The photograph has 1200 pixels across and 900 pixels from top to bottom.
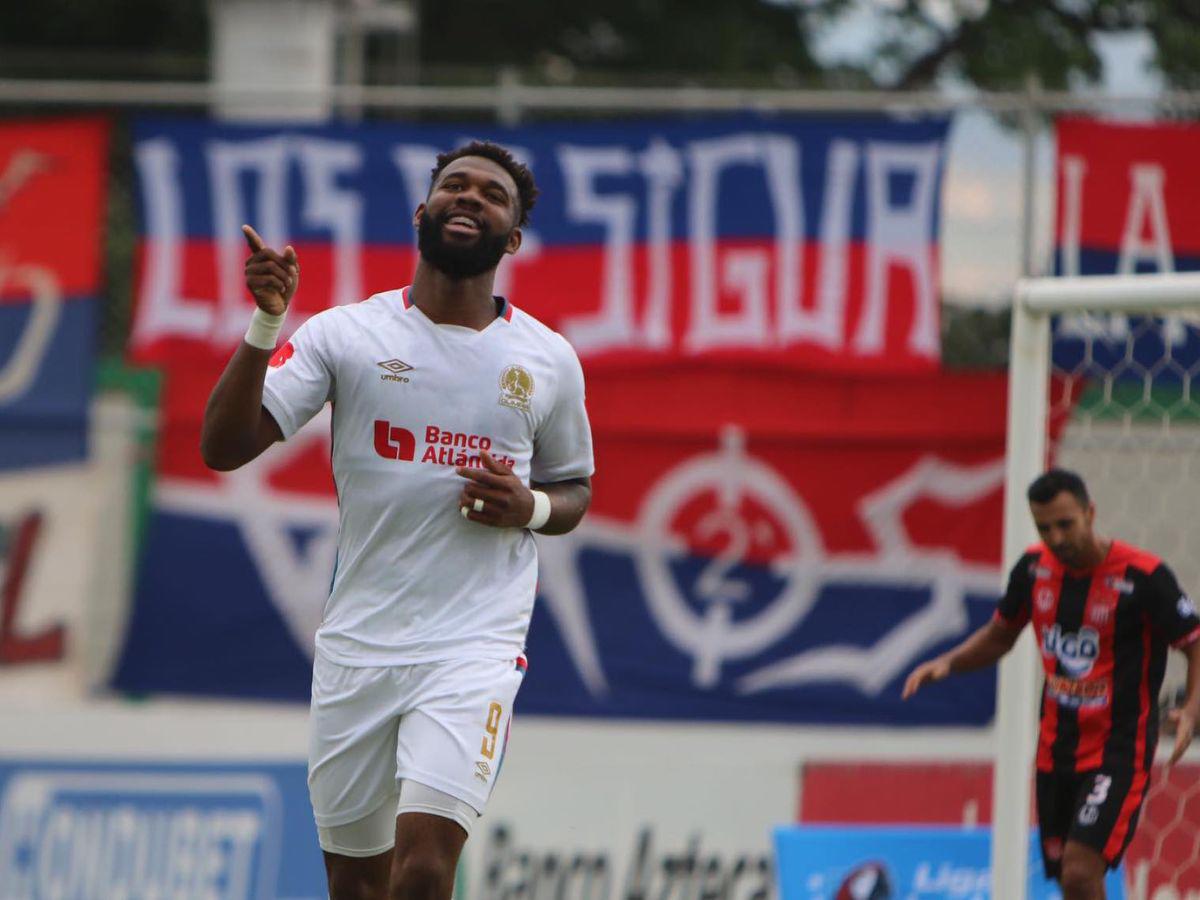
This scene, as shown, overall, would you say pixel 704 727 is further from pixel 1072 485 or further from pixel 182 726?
pixel 1072 485

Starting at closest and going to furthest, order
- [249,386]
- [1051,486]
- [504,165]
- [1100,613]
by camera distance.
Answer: [249,386]
[504,165]
[1051,486]
[1100,613]

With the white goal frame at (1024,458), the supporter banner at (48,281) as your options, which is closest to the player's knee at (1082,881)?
the white goal frame at (1024,458)

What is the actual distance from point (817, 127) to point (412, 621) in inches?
185

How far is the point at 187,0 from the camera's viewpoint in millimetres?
15102

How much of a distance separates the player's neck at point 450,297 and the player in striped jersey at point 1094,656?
6.77ft

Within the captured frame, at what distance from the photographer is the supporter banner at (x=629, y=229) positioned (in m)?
7.93

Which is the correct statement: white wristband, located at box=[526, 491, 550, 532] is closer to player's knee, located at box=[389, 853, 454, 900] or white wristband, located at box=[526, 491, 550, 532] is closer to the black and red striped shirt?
player's knee, located at box=[389, 853, 454, 900]

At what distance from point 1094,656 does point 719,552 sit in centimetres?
280

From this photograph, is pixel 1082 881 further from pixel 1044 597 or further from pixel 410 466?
pixel 410 466

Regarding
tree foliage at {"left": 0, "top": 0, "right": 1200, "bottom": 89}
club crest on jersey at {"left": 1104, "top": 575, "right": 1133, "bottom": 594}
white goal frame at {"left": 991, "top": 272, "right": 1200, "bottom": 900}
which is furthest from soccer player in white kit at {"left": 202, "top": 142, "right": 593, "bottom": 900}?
tree foliage at {"left": 0, "top": 0, "right": 1200, "bottom": 89}

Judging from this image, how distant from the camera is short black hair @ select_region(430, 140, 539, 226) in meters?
4.05

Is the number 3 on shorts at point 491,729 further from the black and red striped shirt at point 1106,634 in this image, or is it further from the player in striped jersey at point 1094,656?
the black and red striped shirt at point 1106,634

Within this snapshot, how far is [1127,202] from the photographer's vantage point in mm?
7738

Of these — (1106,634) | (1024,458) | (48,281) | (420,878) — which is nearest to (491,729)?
(420,878)
